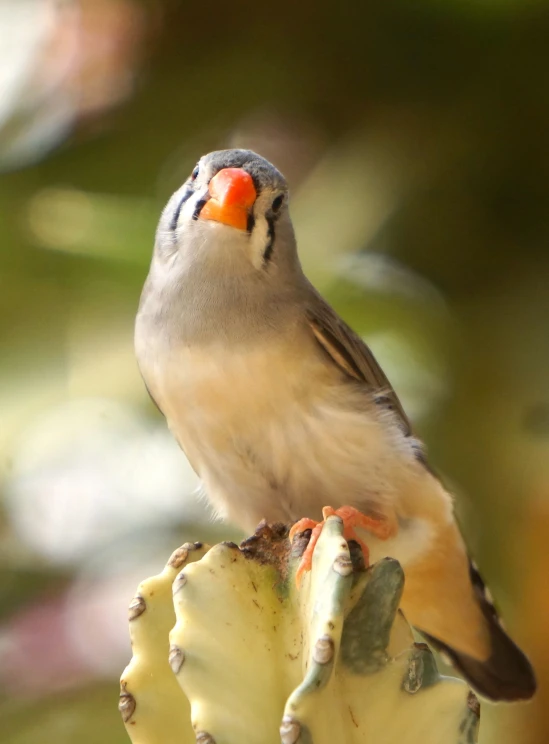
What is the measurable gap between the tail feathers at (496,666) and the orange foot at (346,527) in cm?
27

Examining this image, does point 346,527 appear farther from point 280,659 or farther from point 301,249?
point 301,249

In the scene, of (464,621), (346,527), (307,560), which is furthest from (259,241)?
(464,621)

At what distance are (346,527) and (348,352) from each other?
0.89 feet

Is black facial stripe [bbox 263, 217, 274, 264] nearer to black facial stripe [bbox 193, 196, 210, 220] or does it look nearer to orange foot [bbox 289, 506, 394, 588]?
black facial stripe [bbox 193, 196, 210, 220]

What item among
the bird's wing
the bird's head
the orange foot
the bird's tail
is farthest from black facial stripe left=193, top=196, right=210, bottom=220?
the bird's tail

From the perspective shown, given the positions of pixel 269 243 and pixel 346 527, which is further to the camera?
pixel 269 243

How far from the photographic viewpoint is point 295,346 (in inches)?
48.1

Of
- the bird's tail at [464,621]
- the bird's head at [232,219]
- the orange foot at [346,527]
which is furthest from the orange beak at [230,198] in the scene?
the bird's tail at [464,621]

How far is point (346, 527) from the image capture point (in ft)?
3.78

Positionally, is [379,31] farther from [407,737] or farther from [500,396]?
[407,737]

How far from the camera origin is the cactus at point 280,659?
70cm

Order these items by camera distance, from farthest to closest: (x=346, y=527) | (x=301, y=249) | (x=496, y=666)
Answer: (x=301, y=249) → (x=496, y=666) → (x=346, y=527)

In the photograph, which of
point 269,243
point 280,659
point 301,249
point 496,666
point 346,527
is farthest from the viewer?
point 301,249

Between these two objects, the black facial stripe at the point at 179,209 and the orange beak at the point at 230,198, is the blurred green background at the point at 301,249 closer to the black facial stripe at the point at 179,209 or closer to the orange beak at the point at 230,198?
the black facial stripe at the point at 179,209
